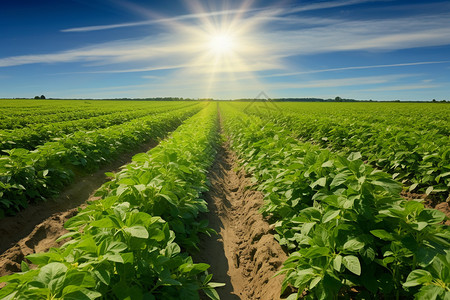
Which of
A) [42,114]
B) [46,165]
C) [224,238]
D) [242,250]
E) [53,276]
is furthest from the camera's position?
[42,114]

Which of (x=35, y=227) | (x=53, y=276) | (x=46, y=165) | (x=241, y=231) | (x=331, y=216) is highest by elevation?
(x=331, y=216)

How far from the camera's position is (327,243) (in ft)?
6.79

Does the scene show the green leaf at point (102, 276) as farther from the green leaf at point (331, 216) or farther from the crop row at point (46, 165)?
the crop row at point (46, 165)

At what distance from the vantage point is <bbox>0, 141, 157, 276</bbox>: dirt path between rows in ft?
11.9

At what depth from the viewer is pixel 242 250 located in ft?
12.5

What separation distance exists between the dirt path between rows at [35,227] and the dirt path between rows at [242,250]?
2439 millimetres

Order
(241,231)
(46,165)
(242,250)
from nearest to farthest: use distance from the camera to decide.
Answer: (242,250), (241,231), (46,165)

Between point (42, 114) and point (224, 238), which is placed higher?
point (42, 114)

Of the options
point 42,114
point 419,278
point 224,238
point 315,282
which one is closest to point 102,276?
point 315,282

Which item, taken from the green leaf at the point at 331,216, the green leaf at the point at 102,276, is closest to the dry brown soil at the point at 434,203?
the green leaf at the point at 331,216

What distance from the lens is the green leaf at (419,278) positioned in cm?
158

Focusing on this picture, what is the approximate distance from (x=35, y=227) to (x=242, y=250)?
3527 millimetres

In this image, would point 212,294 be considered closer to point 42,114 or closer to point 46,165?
point 46,165

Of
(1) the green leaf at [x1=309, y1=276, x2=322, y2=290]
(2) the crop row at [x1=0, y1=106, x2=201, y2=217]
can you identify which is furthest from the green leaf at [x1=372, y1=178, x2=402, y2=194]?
(2) the crop row at [x1=0, y1=106, x2=201, y2=217]
